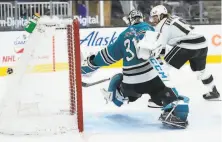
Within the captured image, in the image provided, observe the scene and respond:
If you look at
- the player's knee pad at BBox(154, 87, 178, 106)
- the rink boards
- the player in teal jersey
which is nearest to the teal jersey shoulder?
the player in teal jersey

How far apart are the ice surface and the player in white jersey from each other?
0.46m

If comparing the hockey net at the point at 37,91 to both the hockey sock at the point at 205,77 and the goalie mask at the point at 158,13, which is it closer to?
the goalie mask at the point at 158,13

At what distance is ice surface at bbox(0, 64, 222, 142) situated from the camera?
11.4 feet

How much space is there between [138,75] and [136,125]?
38 cm

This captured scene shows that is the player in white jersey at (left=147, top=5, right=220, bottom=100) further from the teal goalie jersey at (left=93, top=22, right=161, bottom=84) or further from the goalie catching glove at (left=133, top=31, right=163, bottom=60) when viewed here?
the goalie catching glove at (left=133, top=31, right=163, bottom=60)

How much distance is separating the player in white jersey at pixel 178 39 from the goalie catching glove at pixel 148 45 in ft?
2.09

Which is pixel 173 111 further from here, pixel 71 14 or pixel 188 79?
pixel 71 14

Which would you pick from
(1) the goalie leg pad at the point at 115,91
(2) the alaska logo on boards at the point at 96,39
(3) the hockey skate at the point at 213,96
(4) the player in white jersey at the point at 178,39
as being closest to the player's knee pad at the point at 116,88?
(1) the goalie leg pad at the point at 115,91

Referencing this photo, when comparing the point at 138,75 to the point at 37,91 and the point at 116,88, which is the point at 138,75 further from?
the point at 37,91

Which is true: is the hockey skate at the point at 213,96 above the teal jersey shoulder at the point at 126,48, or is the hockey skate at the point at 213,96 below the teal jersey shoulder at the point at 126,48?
below

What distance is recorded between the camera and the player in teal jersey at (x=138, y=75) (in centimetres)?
373

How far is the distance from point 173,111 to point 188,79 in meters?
2.94

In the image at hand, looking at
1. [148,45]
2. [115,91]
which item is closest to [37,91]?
[115,91]

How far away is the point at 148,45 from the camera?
3.56 metres
